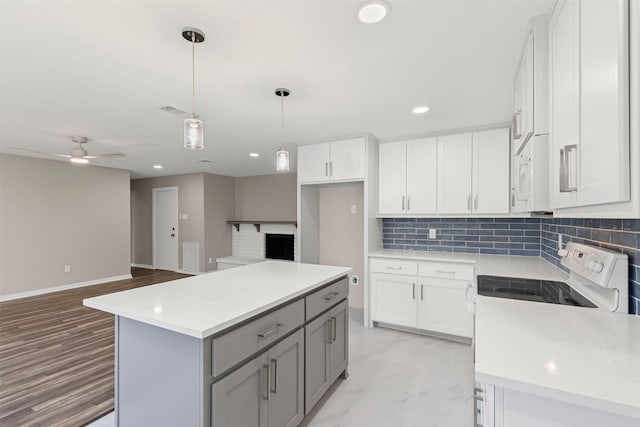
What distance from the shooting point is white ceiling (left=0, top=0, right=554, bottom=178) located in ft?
4.71

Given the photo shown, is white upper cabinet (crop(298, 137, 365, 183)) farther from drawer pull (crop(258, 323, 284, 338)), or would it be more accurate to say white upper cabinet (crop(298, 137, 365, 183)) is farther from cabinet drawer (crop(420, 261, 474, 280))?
drawer pull (crop(258, 323, 284, 338))

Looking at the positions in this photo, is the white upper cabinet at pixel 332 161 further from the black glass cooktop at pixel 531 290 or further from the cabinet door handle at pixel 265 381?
the cabinet door handle at pixel 265 381

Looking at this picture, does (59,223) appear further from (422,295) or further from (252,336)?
(422,295)

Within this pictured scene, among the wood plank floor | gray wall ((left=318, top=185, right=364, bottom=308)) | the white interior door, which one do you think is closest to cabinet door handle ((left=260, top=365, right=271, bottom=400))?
the wood plank floor

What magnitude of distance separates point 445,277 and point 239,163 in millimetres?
3927

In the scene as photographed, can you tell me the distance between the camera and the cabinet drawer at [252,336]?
1227mm

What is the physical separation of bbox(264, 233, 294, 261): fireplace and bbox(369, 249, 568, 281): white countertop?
107 inches

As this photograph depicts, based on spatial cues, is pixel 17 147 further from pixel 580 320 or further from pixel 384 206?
pixel 580 320

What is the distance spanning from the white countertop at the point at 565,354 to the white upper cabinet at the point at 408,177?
226cm

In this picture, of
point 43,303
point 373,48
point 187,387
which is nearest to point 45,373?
point 187,387

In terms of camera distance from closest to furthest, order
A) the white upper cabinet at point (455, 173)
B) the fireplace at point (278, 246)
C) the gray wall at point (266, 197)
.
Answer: the white upper cabinet at point (455, 173) → the fireplace at point (278, 246) → the gray wall at point (266, 197)

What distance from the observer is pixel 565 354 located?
89cm

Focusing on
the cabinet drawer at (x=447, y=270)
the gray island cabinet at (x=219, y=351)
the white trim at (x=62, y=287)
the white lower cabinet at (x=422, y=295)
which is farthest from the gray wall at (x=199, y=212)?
the cabinet drawer at (x=447, y=270)

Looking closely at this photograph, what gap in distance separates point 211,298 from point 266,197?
5147mm
